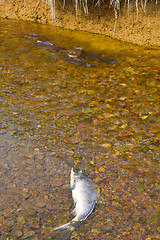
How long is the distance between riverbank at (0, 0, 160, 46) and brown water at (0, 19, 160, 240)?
1.20 meters

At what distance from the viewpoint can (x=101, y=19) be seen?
22.7 feet

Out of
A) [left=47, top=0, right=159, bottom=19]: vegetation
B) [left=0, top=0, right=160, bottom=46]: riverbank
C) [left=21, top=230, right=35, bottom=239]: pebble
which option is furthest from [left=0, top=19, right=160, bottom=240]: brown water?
[left=47, top=0, right=159, bottom=19]: vegetation

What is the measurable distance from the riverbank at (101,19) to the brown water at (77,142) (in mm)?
1196

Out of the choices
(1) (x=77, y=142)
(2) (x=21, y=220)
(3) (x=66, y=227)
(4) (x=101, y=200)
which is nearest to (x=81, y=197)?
(4) (x=101, y=200)

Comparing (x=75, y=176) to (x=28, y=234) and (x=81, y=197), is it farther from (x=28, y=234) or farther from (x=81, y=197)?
(x=28, y=234)

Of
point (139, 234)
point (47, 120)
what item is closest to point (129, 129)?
point (47, 120)

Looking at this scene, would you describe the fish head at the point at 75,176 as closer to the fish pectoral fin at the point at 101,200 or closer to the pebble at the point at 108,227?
the fish pectoral fin at the point at 101,200

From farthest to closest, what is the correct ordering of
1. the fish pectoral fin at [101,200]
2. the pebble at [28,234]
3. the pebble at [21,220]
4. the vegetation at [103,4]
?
1. the vegetation at [103,4]
2. the fish pectoral fin at [101,200]
3. the pebble at [21,220]
4. the pebble at [28,234]

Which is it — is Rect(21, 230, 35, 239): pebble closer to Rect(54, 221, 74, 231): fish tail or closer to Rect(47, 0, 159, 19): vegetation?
Rect(54, 221, 74, 231): fish tail

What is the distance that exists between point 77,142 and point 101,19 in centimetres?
486

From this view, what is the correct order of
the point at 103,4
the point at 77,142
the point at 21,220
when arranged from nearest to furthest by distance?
1. the point at 21,220
2. the point at 77,142
3. the point at 103,4

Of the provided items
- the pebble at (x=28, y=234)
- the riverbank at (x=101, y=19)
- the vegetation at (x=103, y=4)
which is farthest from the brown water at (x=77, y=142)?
the vegetation at (x=103, y=4)

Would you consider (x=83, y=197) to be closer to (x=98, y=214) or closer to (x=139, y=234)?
(x=98, y=214)

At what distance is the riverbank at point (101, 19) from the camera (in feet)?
20.9
